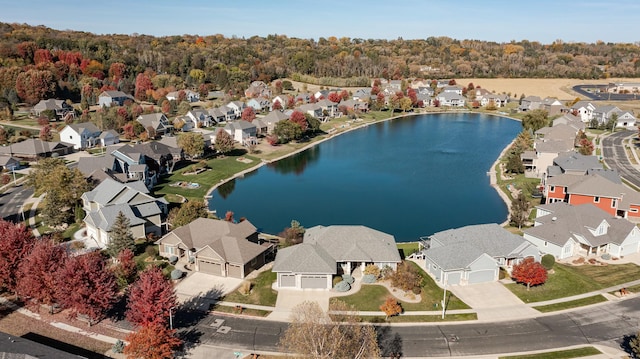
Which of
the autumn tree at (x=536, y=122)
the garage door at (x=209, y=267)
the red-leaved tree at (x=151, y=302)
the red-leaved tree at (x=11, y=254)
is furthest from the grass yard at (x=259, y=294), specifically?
the autumn tree at (x=536, y=122)

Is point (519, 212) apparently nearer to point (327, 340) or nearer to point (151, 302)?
point (327, 340)

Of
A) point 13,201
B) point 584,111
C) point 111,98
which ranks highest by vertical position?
point 111,98

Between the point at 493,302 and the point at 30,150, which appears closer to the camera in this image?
the point at 493,302

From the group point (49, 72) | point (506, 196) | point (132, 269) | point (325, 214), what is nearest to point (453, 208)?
point (506, 196)

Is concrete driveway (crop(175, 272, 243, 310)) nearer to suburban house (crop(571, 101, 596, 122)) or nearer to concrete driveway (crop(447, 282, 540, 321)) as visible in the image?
concrete driveway (crop(447, 282, 540, 321))

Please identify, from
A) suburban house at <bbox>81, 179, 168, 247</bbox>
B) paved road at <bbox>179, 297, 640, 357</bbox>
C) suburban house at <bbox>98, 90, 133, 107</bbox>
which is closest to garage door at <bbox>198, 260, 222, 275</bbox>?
paved road at <bbox>179, 297, 640, 357</bbox>

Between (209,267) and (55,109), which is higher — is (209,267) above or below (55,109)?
below

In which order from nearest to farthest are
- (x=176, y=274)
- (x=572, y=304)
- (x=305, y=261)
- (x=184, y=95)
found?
(x=572, y=304) < (x=305, y=261) < (x=176, y=274) < (x=184, y=95)

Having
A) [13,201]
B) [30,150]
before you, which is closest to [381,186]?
[13,201]

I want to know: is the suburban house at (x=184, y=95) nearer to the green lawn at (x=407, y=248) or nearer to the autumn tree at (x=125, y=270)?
the autumn tree at (x=125, y=270)
